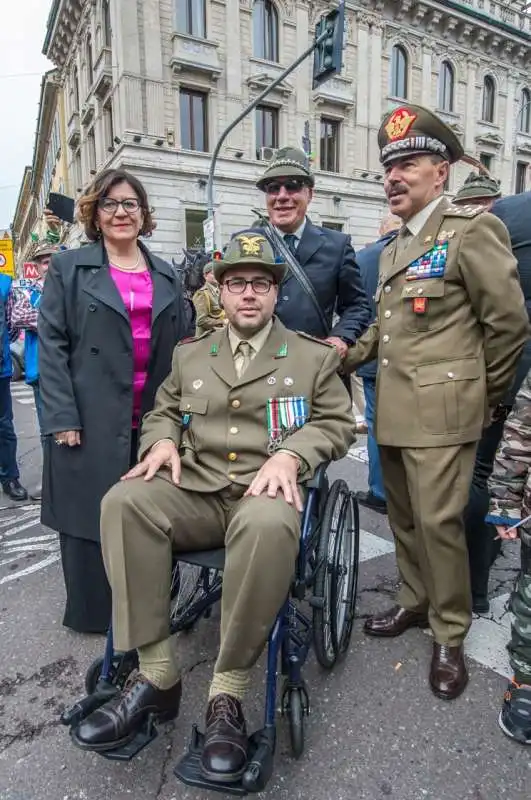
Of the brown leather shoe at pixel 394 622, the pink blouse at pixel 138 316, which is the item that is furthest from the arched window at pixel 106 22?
the brown leather shoe at pixel 394 622

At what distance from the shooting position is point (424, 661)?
237 centimetres

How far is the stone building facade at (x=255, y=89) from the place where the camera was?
18.5m

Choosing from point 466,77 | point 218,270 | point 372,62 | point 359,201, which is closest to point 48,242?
point 218,270

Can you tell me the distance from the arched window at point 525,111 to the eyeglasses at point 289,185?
1229 inches

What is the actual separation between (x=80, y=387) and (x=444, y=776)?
6.61ft

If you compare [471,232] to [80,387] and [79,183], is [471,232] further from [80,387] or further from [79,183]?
[79,183]

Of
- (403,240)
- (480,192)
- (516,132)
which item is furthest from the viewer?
(516,132)

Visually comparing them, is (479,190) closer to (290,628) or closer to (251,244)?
(251,244)

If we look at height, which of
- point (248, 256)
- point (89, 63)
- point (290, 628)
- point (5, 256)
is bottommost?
point (290, 628)

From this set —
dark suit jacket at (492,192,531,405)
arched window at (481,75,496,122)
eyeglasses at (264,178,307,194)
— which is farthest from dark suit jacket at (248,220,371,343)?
arched window at (481,75,496,122)

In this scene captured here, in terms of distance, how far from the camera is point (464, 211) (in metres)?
2.14

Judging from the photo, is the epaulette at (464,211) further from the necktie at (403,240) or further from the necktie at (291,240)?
the necktie at (291,240)

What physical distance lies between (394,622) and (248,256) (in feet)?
5.80

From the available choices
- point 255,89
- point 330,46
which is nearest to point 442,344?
point 330,46
